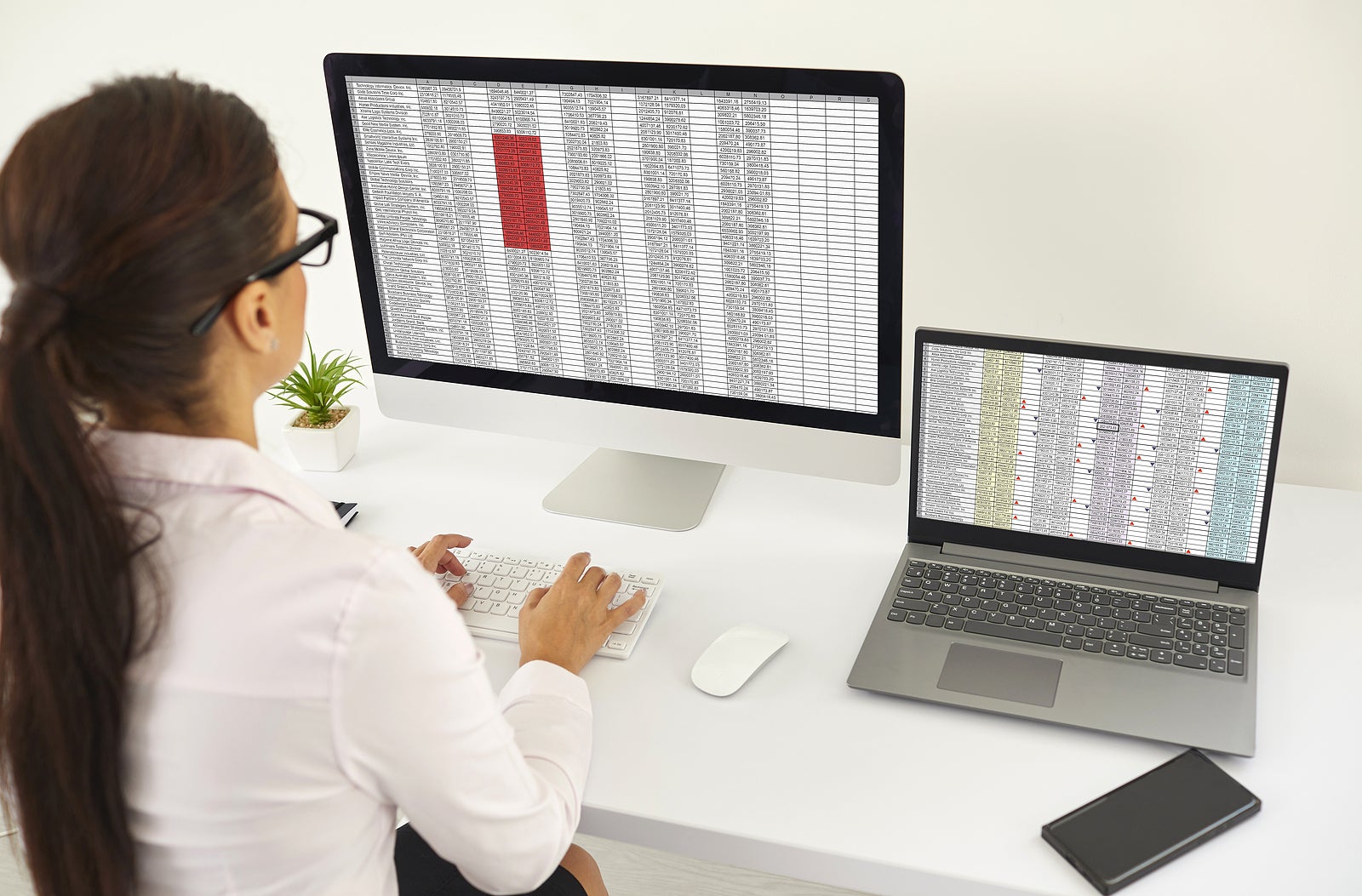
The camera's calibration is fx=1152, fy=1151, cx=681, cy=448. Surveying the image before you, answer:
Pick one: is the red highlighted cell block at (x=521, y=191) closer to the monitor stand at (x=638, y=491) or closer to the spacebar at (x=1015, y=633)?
the monitor stand at (x=638, y=491)

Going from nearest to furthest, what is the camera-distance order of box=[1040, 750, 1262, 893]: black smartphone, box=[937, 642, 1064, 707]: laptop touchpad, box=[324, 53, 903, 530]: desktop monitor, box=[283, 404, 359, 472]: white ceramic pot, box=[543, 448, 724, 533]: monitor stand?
box=[1040, 750, 1262, 893]: black smartphone < box=[937, 642, 1064, 707]: laptop touchpad < box=[324, 53, 903, 530]: desktop monitor < box=[543, 448, 724, 533]: monitor stand < box=[283, 404, 359, 472]: white ceramic pot

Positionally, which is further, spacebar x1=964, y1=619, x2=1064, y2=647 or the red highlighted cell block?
the red highlighted cell block

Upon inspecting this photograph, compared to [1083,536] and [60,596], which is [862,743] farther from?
[60,596]

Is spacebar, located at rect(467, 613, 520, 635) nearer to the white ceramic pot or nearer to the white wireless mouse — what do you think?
the white wireless mouse

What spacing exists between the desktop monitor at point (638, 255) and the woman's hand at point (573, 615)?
195 mm

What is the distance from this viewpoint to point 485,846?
2.41 ft

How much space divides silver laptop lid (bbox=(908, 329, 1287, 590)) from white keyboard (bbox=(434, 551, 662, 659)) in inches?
12.0

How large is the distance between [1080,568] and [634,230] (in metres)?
0.56

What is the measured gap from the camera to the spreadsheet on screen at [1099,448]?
1044 mm

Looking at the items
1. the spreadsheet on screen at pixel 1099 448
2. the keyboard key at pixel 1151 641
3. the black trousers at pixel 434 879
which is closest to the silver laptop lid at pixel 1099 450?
the spreadsheet on screen at pixel 1099 448

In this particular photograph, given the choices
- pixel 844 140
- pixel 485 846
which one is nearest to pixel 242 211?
pixel 485 846

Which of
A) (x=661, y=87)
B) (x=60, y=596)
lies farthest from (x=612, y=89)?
(x=60, y=596)

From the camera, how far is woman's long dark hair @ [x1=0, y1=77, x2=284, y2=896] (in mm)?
626

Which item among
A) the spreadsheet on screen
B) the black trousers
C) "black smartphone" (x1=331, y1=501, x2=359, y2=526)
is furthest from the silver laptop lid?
"black smartphone" (x1=331, y1=501, x2=359, y2=526)
